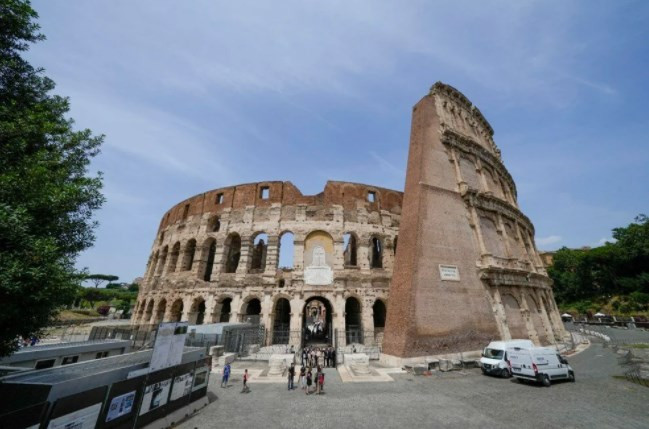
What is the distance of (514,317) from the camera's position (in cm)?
1858

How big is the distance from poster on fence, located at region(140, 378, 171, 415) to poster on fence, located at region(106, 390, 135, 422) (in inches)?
14.4

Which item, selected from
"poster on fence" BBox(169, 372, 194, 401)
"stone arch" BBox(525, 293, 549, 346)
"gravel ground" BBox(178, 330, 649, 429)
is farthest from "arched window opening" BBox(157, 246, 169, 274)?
"stone arch" BBox(525, 293, 549, 346)

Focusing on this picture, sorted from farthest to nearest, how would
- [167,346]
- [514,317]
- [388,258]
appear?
1. [388,258]
2. [514,317]
3. [167,346]

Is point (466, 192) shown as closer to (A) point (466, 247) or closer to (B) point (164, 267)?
(A) point (466, 247)

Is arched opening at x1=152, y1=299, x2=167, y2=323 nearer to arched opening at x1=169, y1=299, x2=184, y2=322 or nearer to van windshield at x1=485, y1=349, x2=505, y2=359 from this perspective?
arched opening at x1=169, y1=299, x2=184, y2=322

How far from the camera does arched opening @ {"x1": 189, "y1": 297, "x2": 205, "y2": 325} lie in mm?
22123

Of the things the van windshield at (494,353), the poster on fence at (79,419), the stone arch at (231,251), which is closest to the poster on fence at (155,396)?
the poster on fence at (79,419)

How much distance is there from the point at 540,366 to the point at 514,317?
8294mm

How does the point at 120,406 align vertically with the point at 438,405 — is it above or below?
above

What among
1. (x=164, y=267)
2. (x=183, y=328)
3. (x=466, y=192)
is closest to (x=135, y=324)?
(x=164, y=267)

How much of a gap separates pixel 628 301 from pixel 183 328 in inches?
2427

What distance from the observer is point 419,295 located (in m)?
15.1

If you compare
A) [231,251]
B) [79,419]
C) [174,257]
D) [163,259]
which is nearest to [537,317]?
[231,251]

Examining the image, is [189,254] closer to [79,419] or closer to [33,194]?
[33,194]
